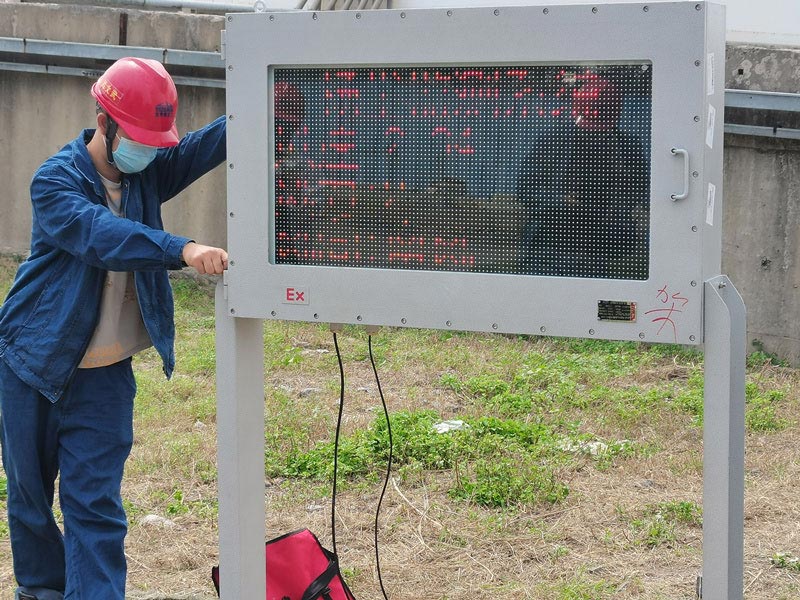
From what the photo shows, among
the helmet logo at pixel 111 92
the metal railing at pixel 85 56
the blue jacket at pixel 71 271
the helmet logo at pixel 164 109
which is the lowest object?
the blue jacket at pixel 71 271

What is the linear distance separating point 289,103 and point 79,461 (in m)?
1.36

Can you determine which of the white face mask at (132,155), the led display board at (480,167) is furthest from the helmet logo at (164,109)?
the led display board at (480,167)

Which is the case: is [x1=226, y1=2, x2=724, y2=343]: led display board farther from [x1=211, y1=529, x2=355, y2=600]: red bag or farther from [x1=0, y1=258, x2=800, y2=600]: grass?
[x1=0, y1=258, x2=800, y2=600]: grass

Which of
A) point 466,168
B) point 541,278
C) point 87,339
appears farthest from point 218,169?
point 541,278

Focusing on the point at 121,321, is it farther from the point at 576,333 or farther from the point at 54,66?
the point at 54,66

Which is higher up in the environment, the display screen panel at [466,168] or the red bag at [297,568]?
the display screen panel at [466,168]

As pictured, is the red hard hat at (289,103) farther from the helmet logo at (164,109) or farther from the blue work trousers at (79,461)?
the blue work trousers at (79,461)

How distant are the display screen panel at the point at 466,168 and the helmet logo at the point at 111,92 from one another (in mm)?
682

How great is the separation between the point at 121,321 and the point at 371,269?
1049 mm

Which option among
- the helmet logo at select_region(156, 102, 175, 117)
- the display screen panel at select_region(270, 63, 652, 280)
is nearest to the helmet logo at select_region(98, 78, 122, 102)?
the helmet logo at select_region(156, 102, 175, 117)

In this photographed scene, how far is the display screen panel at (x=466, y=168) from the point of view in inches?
107

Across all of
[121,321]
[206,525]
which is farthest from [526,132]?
[206,525]

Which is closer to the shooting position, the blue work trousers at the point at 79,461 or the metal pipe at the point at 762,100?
the blue work trousers at the point at 79,461

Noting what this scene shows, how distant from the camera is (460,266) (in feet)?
9.52
